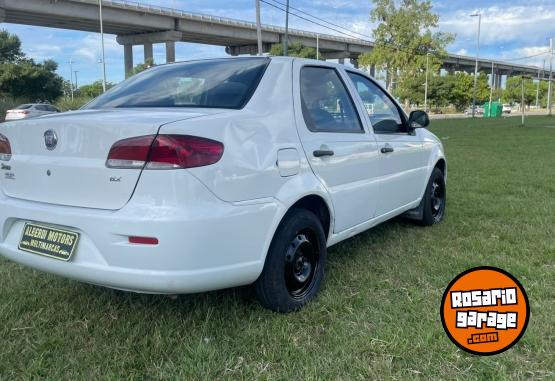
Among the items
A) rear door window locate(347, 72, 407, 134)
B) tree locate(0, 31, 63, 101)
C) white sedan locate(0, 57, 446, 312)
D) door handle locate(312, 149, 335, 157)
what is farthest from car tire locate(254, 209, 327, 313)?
tree locate(0, 31, 63, 101)

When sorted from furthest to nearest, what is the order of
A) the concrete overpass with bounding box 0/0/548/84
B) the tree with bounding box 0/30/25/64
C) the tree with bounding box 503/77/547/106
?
the tree with bounding box 503/77/547/106, the tree with bounding box 0/30/25/64, the concrete overpass with bounding box 0/0/548/84

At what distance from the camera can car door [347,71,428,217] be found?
13.3 feet

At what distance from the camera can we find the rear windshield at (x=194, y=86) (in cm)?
300

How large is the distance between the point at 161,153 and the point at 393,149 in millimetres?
2350

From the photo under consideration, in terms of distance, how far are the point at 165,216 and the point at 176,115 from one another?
58 cm

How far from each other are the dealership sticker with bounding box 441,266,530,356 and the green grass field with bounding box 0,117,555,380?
0.40m

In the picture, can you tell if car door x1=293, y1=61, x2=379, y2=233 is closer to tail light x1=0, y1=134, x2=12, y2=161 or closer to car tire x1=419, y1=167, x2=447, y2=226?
car tire x1=419, y1=167, x2=447, y2=226

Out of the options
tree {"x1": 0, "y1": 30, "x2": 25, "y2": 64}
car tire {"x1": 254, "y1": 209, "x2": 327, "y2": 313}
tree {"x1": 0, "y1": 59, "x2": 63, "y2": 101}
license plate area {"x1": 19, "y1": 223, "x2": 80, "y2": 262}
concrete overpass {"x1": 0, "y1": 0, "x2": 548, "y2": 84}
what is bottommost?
car tire {"x1": 254, "y1": 209, "x2": 327, "y2": 313}

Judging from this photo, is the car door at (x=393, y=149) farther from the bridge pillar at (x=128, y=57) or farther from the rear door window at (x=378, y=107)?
the bridge pillar at (x=128, y=57)

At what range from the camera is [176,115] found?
2609 mm

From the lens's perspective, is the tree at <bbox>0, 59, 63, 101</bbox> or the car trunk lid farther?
the tree at <bbox>0, 59, 63, 101</bbox>

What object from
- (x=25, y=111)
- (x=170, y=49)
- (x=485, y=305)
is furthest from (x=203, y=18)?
(x=485, y=305)

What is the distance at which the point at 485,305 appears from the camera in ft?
6.51

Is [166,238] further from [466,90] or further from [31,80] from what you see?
[466,90]
